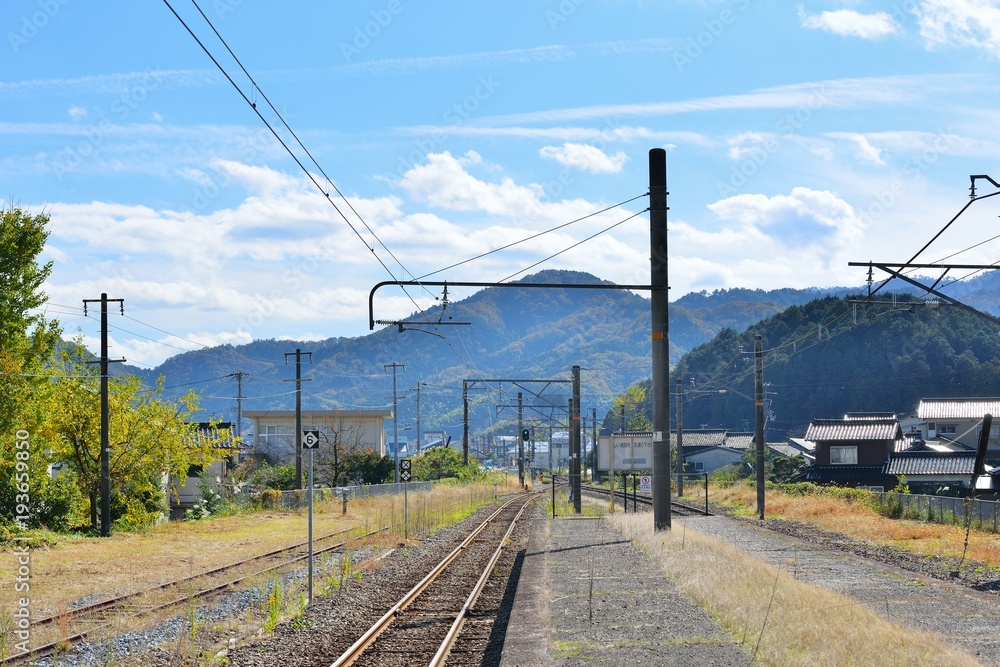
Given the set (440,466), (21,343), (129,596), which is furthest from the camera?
(440,466)

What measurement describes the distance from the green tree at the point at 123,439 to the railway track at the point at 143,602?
13641mm

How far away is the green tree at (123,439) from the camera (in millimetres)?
37375

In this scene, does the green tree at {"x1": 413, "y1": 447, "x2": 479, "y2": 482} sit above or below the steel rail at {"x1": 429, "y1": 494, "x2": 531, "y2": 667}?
below

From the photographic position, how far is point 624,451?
41.2m

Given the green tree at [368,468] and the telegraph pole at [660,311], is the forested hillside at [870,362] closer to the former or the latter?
the green tree at [368,468]

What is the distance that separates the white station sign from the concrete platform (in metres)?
18.5

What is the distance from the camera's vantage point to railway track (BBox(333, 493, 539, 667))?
13031 mm

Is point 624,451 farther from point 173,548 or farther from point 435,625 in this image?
point 435,625

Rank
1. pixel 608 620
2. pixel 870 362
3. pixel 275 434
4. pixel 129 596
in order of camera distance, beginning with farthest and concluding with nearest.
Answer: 1. pixel 870 362
2. pixel 275 434
3. pixel 129 596
4. pixel 608 620

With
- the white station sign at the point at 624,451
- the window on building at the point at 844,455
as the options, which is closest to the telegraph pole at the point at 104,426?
the white station sign at the point at 624,451

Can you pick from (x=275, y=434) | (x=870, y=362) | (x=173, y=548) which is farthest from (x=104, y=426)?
(x=870, y=362)

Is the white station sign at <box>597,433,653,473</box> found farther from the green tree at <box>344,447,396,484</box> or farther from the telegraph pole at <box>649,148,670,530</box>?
the green tree at <box>344,447,396,484</box>

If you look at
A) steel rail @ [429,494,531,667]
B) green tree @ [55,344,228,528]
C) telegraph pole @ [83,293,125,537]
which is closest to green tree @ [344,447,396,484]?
green tree @ [55,344,228,528]

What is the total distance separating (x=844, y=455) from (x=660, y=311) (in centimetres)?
4984
